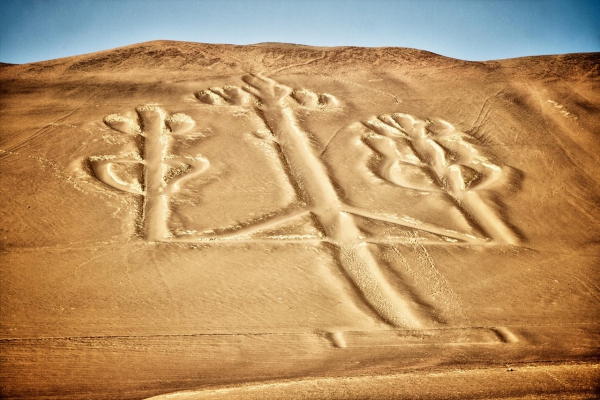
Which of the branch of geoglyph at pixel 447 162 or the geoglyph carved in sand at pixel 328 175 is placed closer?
the geoglyph carved in sand at pixel 328 175

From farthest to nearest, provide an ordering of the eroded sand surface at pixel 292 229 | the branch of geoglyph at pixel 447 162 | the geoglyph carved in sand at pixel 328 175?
1. the branch of geoglyph at pixel 447 162
2. the geoglyph carved in sand at pixel 328 175
3. the eroded sand surface at pixel 292 229

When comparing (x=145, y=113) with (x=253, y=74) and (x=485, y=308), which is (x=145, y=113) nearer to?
(x=253, y=74)

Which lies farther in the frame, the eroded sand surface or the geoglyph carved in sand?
the geoglyph carved in sand

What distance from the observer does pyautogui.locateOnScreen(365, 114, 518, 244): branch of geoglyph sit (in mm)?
7023

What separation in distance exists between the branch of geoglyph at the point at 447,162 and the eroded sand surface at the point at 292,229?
43 mm

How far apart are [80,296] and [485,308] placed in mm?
4301

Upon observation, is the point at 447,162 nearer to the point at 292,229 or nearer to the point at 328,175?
the point at 328,175

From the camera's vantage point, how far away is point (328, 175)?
7.63 metres

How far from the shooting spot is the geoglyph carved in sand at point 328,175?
5836 mm

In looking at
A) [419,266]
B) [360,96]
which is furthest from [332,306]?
[360,96]

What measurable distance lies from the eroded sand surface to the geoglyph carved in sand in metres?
0.04

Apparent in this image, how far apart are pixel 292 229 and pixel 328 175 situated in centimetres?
170

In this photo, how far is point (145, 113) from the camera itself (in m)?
8.86

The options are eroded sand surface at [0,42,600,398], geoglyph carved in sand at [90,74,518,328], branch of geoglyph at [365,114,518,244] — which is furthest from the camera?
branch of geoglyph at [365,114,518,244]
